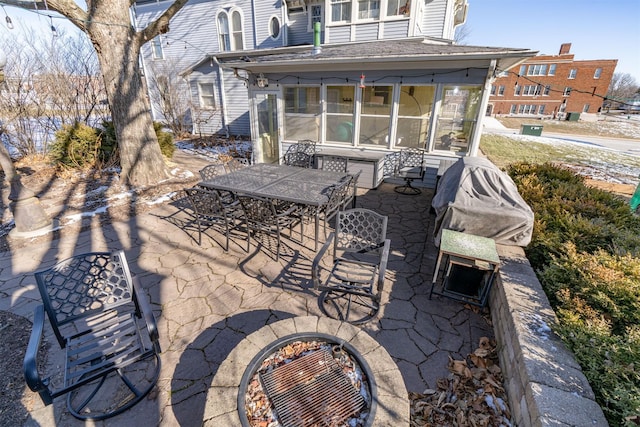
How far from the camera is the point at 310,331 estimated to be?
237 centimetres

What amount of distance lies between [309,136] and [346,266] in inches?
237

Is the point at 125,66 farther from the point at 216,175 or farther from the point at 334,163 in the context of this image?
the point at 334,163

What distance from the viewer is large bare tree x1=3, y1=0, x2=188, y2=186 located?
19.7 ft

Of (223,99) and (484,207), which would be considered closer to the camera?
(484,207)

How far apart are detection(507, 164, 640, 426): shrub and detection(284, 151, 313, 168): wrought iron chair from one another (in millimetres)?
4881

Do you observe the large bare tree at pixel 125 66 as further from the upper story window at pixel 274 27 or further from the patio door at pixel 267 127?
the upper story window at pixel 274 27

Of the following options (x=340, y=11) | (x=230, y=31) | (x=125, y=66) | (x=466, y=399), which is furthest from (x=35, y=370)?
(x=230, y=31)

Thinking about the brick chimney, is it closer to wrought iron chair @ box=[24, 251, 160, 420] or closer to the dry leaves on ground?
the dry leaves on ground

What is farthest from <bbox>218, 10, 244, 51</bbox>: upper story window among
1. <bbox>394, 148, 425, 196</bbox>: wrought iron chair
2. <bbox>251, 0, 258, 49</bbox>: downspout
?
<bbox>394, 148, 425, 196</bbox>: wrought iron chair

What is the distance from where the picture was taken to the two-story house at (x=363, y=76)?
6.84 meters

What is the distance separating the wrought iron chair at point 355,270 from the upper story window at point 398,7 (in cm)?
940

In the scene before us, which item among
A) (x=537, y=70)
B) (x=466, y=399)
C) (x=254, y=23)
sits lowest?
(x=466, y=399)

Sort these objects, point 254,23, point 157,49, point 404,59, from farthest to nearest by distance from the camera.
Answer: point 157,49 < point 254,23 < point 404,59

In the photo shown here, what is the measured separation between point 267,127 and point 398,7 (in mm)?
6156
